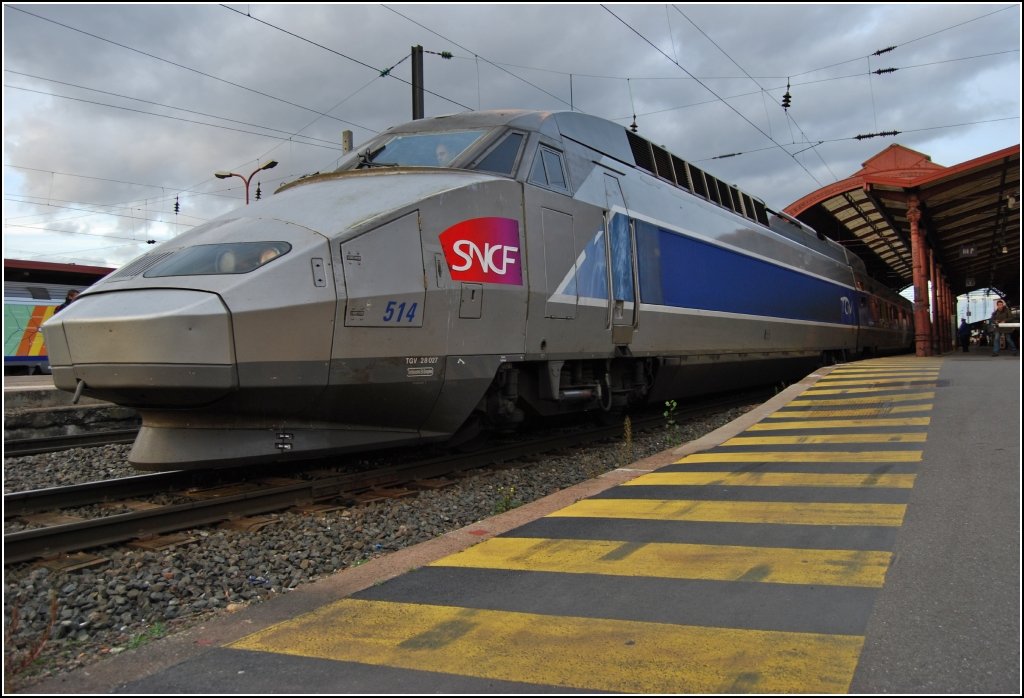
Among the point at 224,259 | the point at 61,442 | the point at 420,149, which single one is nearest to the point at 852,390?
the point at 420,149

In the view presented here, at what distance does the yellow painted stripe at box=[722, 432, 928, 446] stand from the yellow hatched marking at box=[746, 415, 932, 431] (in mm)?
519

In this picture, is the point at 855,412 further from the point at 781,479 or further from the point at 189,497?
the point at 189,497

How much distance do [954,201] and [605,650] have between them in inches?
903

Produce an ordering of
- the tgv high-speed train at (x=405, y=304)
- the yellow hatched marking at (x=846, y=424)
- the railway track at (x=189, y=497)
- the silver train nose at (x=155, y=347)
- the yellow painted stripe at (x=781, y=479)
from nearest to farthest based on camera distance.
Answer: the railway track at (x=189, y=497) < the silver train nose at (x=155, y=347) < the tgv high-speed train at (x=405, y=304) < the yellow painted stripe at (x=781, y=479) < the yellow hatched marking at (x=846, y=424)

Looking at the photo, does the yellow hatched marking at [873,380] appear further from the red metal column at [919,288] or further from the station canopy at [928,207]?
the red metal column at [919,288]

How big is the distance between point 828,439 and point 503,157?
4.34m

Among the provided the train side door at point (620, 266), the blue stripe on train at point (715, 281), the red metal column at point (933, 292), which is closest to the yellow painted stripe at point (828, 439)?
the train side door at point (620, 266)

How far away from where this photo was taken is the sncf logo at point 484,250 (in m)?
6.45

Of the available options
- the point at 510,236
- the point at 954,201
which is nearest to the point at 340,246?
the point at 510,236

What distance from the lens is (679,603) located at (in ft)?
11.4

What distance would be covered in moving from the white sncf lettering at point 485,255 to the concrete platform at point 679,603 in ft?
7.34

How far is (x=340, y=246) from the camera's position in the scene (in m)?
5.72

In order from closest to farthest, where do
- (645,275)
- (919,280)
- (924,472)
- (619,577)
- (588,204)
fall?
(619,577), (924,472), (588,204), (645,275), (919,280)

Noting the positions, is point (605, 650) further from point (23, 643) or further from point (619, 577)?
point (23, 643)
